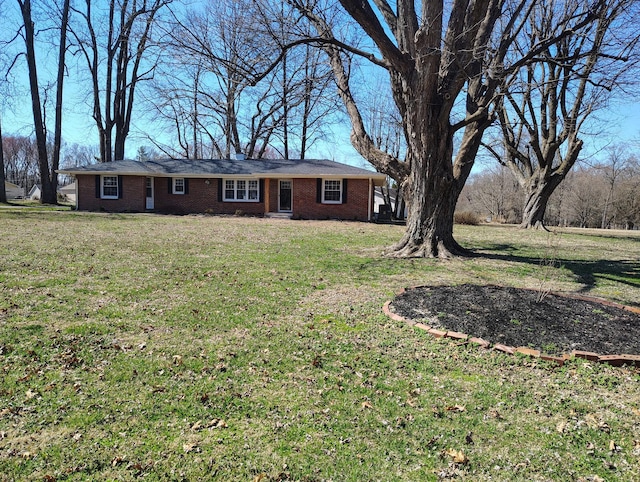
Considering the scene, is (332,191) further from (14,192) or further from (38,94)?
(14,192)

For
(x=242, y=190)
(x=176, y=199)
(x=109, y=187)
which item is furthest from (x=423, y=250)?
(x=109, y=187)

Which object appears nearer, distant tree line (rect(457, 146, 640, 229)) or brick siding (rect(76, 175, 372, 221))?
brick siding (rect(76, 175, 372, 221))

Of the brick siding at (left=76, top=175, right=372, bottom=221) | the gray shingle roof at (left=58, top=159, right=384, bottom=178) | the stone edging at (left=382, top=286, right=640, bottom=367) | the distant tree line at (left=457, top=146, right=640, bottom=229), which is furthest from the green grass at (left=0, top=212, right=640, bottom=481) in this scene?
the distant tree line at (left=457, top=146, right=640, bottom=229)

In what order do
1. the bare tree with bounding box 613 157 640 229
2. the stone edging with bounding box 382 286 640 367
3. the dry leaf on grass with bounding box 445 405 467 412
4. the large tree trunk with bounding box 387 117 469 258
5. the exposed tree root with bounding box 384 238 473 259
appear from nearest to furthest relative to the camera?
the dry leaf on grass with bounding box 445 405 467 412
the stone edging with bounding box 382 286 640 367
the large tree trunk with bounding box 387 117 469 258
the exposed tree root with bounding box 384 238 473 259
the bare tree with bounding box 613 157 640 229

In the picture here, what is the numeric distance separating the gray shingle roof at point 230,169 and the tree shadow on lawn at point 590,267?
33.7ft

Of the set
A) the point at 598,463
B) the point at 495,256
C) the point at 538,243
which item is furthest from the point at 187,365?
the point at 538,243

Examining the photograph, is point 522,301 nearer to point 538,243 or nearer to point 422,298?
point 422,298

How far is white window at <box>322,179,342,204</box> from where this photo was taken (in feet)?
66.1

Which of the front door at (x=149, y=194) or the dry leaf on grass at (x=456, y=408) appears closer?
the dry leaf on grass at (x=456, y=408)

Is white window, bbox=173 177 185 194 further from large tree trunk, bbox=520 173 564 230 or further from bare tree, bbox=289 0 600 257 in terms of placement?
large tree trunk, bbox=520 173 564 230

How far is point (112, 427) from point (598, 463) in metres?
3.00

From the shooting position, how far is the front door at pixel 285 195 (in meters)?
21.6

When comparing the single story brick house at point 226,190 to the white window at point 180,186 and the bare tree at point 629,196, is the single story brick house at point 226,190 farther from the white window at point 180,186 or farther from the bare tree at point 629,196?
the bare tree at point 629,196

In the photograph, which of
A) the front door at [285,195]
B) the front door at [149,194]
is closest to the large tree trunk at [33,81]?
the front door at [149,194]
